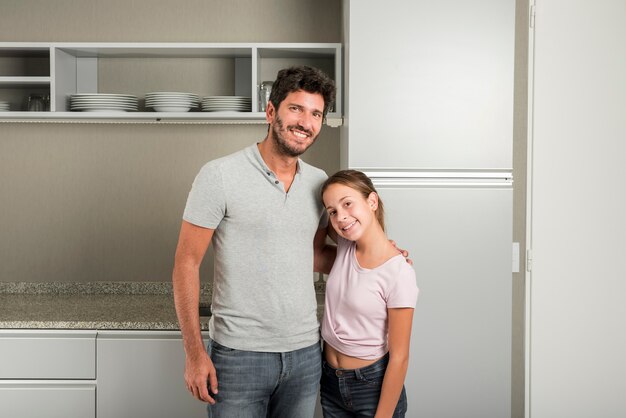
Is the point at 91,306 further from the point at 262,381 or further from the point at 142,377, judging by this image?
the point at 262,381

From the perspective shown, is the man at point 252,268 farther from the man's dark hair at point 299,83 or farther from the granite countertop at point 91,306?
the granite countertop at point 91,306

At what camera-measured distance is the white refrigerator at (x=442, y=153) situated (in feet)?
7.95

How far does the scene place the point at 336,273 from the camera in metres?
1.83

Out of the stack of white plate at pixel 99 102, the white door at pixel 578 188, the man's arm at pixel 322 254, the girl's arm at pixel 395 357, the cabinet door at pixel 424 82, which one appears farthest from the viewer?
the stack of white plate at pixel 99 102

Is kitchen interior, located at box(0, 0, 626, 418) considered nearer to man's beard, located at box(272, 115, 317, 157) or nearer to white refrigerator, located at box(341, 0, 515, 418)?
white refrigerator, located at box(341, 0, 515, 418)

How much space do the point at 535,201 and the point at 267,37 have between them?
1.33 meters

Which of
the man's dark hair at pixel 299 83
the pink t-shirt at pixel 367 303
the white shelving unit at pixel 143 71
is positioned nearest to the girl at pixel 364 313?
the pink t-shirt at pixel 367 303

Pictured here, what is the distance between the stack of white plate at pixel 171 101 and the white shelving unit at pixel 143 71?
3cm

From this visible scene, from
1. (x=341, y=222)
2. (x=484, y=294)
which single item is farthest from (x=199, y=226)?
(x=484, y=294)

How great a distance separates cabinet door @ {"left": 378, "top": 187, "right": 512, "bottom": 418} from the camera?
2.44m

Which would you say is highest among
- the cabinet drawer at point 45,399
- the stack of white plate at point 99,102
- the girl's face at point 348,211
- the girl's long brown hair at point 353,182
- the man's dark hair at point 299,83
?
the stack of white plate at point 99,102

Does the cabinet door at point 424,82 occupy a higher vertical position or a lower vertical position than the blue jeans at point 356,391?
higher

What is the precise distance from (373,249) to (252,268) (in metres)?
0.31

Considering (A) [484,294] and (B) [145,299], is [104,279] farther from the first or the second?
(A) [484,294]
